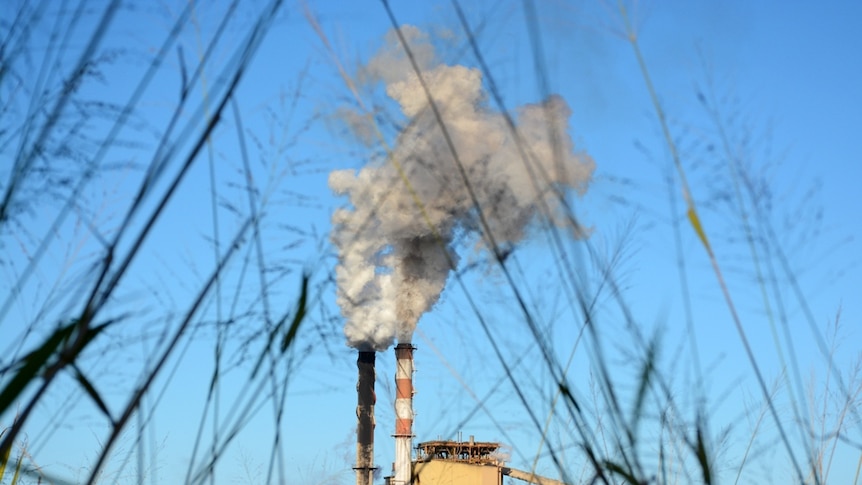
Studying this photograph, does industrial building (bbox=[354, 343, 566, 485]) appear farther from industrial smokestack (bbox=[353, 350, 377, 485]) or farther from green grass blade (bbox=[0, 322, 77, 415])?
green grass blade (bbox=[0, 322, 77, 415])

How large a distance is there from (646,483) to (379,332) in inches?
1321

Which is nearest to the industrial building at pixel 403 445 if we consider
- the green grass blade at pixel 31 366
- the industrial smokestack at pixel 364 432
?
the industrial smokestack at pixel 364 432

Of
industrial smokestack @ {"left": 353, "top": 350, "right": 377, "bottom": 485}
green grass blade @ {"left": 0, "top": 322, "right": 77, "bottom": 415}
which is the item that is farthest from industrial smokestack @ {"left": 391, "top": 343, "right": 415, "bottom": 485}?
green grass blade @ {"left": 0, "top": 322, "right": 77, "bottom": 415}

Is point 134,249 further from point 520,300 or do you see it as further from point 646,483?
point 646,483

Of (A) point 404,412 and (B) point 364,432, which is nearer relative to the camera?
(A) point 404,412

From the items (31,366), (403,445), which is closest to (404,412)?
(403,445)

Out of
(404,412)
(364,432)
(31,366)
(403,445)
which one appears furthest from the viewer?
(364,432)

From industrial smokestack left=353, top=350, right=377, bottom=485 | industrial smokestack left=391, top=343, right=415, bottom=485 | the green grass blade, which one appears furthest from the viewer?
industrial smokestack left=353, top=350, right=377, bottom=485

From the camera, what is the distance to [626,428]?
115cm

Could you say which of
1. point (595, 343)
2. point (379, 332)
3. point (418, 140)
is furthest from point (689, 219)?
point (379, 332)

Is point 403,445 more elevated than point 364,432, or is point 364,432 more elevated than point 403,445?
point 364,432

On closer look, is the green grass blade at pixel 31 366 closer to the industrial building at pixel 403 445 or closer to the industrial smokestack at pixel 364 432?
the industrial building at pixel 403 445

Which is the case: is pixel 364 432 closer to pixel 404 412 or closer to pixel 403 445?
pixel 404 412

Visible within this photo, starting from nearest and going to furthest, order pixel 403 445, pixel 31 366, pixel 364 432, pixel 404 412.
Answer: pixel 31 366 → pixel 403 445 → pixel 404 412 → pixel 364 432
